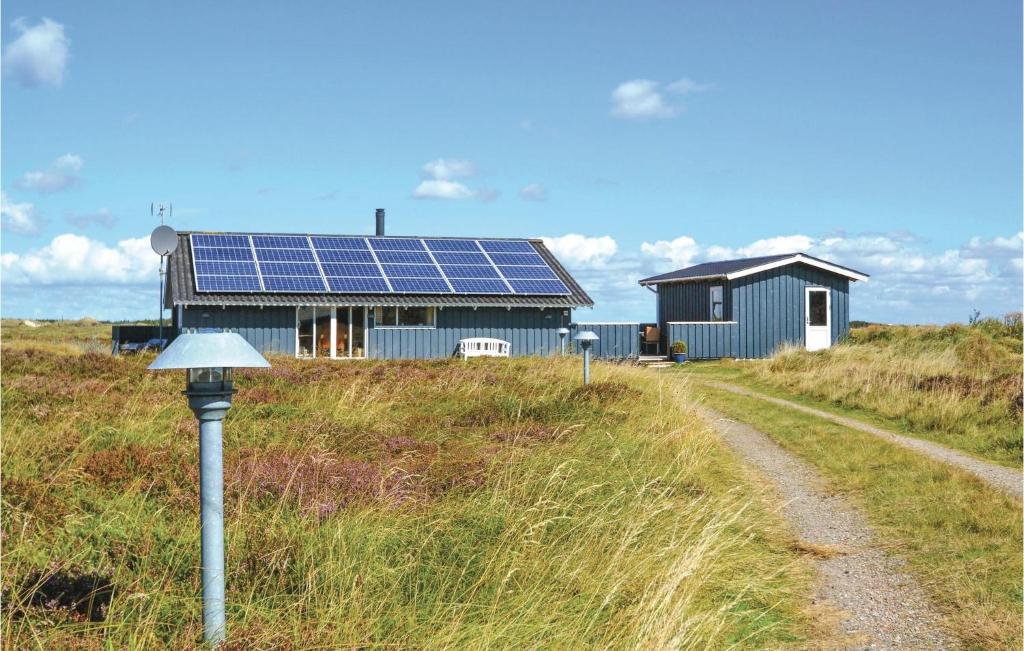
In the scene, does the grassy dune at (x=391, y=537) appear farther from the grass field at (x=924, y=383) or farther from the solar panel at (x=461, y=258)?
the solar panel at (x=461, y=258)

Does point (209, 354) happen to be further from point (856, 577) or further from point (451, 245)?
point (451, 245)

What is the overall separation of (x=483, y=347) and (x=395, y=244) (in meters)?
5.15

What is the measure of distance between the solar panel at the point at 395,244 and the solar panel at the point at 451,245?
0.35 meters

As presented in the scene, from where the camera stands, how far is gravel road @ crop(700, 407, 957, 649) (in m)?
6.07

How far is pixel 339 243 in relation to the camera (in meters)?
28.4

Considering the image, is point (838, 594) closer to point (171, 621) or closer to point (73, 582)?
point (171, 621)

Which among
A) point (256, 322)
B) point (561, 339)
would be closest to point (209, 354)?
point (256, 322)

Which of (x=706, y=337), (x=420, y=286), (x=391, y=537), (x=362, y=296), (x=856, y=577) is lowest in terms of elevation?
(x=856, y=577)

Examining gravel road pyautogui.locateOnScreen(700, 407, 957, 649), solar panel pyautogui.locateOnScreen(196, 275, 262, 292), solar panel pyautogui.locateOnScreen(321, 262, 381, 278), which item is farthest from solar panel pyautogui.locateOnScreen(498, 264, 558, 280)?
gravel road pyautogui.locateOnScreen(700, 407, 957, 649)

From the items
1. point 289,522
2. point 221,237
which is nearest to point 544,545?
point 289,522

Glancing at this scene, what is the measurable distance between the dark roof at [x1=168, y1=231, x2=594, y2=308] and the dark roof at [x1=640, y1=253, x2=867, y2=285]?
619 centimetres

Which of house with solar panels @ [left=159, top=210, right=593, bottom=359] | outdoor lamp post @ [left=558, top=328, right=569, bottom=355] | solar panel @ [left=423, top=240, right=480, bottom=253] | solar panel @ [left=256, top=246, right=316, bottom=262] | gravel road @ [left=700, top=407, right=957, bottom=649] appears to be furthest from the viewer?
solar panel @ [left=423, top=240, right=480, bottom=253]

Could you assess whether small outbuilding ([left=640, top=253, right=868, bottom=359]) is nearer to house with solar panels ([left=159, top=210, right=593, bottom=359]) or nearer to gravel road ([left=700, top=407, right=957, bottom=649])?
house with solar panels ([left=159, top=210, right=593, bottom=359])

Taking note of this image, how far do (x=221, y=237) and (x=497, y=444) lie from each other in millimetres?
20901
